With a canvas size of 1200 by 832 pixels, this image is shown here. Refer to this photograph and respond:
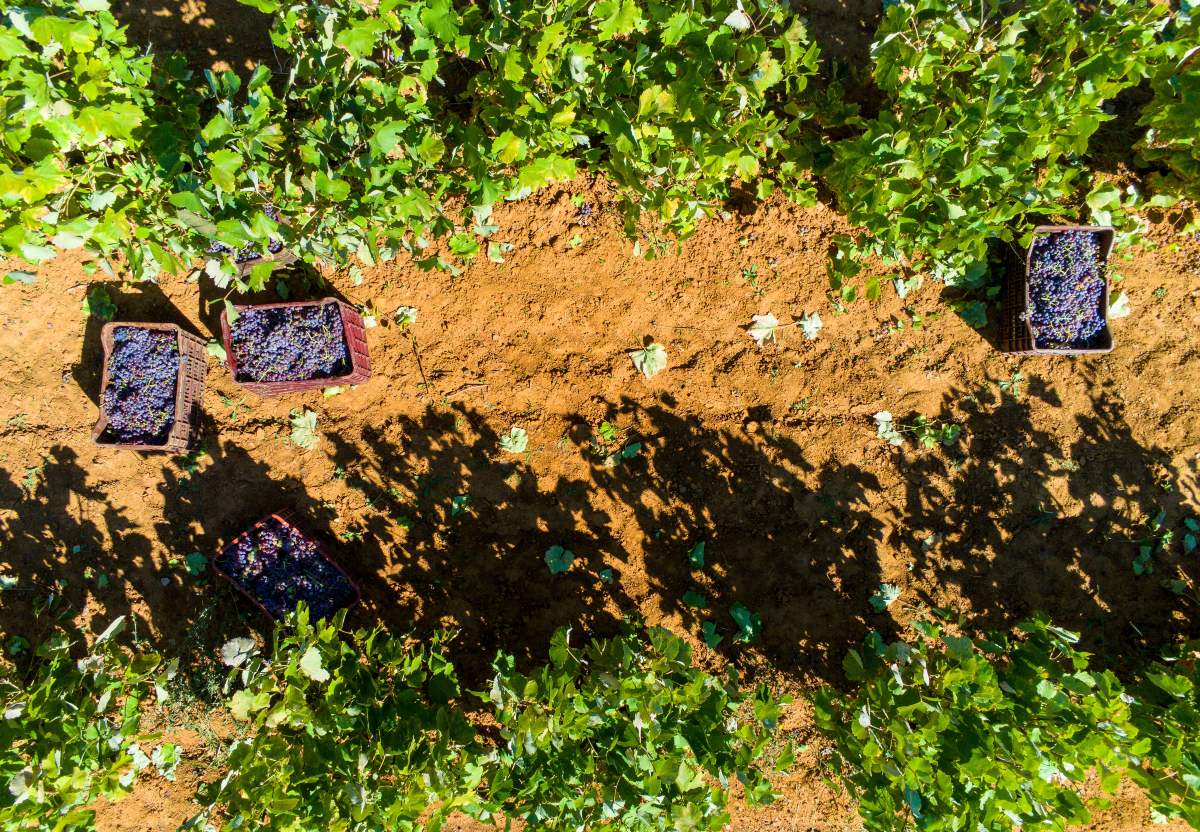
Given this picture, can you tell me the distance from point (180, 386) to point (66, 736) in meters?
2.16

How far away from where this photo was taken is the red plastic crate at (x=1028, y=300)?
4.42 meters

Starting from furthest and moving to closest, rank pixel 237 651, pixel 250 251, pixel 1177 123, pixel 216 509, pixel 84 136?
1. pixel 216 509
2. pixel 250 251
3. pixel 1177 123
4. pixel 237 651
5. pixel 84 136

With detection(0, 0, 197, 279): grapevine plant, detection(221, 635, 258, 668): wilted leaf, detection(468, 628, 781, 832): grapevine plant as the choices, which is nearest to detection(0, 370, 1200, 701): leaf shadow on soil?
detection(221, 635, 258, 668): wilted leaf

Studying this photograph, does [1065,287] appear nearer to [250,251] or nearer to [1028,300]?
[1028,300]

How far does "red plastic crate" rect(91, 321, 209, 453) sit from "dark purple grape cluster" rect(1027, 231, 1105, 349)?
5894 millimetres

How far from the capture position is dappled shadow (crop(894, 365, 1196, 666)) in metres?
4.69

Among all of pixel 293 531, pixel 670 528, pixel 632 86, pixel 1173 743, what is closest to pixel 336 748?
pixel 293 531

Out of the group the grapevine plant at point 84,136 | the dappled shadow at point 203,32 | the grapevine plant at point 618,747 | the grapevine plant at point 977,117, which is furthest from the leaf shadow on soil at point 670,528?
the dappled shadow at point 203,32

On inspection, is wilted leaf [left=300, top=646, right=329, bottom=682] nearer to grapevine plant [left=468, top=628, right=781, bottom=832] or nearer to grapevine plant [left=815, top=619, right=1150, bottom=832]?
grapevine plant [left=468, top=628, right=781, bottom=832]

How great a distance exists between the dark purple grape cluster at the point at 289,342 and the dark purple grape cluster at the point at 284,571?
42.1 inches

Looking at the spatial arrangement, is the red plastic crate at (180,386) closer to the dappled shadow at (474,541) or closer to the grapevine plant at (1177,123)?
the dappled shadow at (474,541)

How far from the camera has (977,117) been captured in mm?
3594

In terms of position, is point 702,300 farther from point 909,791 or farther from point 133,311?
point 133,311

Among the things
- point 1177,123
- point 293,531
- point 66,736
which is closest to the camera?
point 66,736
